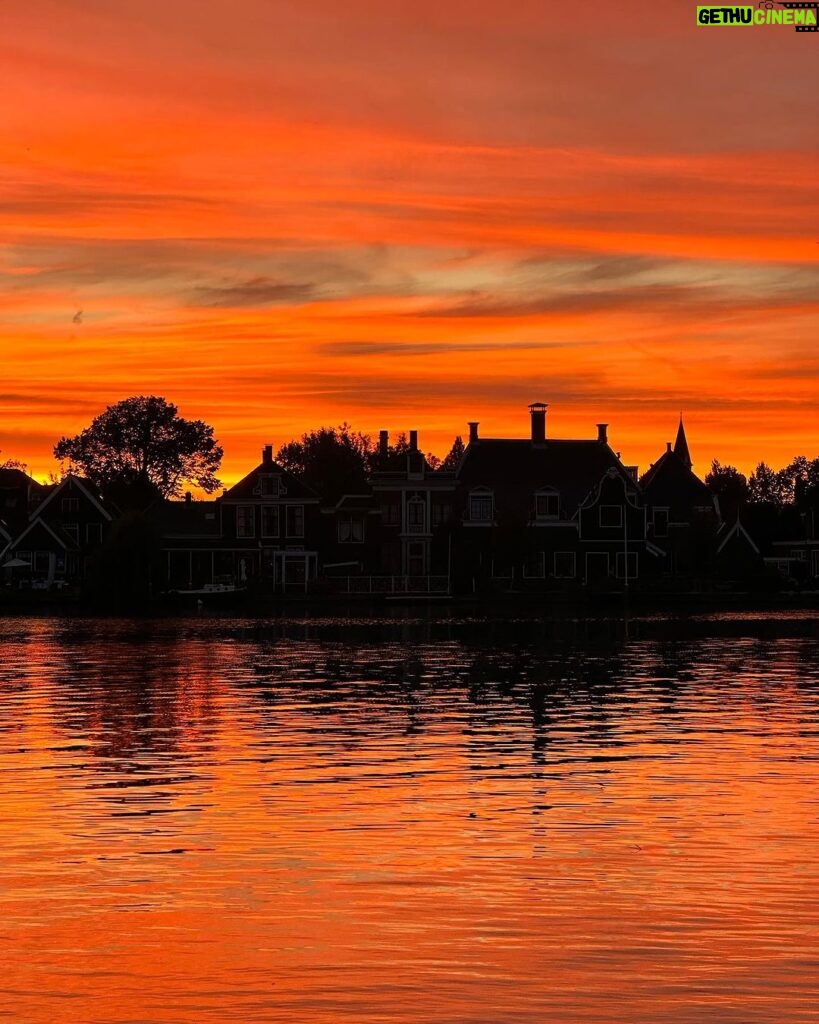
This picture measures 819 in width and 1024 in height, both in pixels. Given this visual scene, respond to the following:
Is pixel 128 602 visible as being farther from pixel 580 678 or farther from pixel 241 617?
pixel 580 678

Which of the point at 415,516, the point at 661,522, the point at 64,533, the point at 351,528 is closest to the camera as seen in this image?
the point at 415,516

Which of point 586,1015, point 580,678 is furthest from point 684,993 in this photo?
point 580,678

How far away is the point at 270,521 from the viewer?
142m

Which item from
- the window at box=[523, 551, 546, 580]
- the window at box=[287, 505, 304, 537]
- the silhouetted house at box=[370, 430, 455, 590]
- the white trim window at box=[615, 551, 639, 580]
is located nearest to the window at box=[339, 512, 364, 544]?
the silhouetted house at box=[370, 430, 455, 590]

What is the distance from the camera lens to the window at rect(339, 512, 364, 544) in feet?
461

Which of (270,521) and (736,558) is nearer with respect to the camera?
(270,521)

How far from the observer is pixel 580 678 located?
56812 millimetres

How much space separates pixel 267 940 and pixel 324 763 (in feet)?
48.9

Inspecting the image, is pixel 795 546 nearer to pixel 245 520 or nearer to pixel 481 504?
pixel 481 504

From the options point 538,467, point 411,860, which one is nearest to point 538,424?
point 538,467

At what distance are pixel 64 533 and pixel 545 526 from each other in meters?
40.3

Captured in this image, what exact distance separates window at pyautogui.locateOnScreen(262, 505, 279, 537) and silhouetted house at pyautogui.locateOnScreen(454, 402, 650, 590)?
14.3m

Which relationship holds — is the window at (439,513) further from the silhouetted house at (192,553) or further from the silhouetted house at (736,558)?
the silhouetted house at (736,558)

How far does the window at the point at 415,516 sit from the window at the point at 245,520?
502 inches
